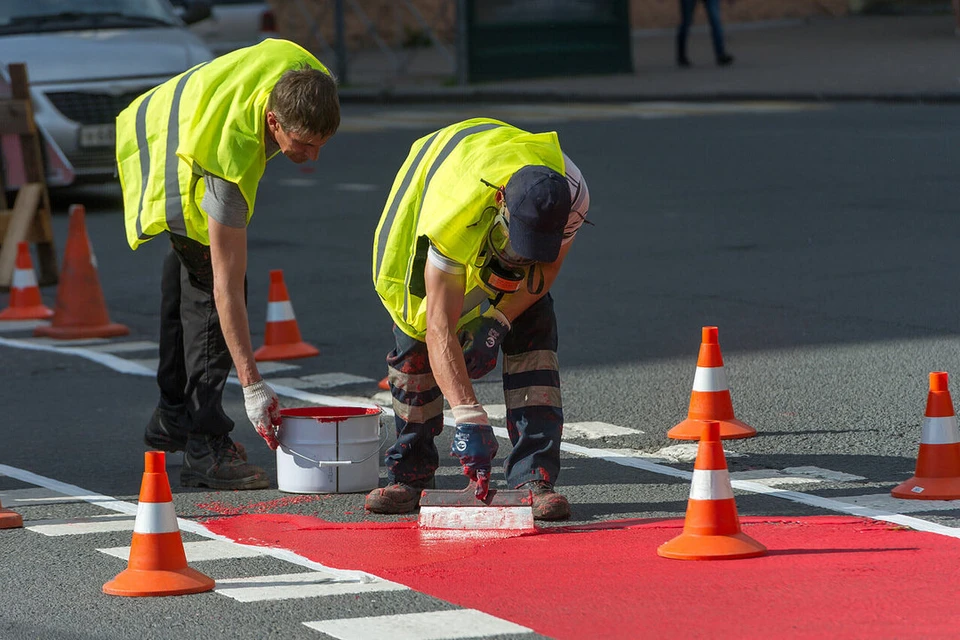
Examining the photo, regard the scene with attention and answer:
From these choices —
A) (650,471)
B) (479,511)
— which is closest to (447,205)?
(479,511)

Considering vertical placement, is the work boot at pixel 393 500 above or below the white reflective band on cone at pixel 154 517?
below

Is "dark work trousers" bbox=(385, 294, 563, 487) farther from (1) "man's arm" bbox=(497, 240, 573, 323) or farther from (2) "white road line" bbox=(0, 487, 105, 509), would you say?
(2) "white road line" bbox=(0, 487, 105, 509)

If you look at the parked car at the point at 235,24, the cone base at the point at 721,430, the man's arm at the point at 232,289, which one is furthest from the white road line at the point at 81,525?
the parked car at the point at 235,24

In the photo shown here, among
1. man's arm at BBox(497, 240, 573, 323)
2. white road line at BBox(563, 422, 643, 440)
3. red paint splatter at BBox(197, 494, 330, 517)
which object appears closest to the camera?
man's arm at BBox(497, 240, 573, 323)

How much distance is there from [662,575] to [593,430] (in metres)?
2.27

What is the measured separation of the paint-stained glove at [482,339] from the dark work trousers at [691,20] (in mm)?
18874

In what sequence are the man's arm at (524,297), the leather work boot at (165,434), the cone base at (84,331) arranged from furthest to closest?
the cone base at (84,331)
the leather work boot at (165,434)
the man's arm at (524,297)

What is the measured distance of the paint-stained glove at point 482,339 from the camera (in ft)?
19.5

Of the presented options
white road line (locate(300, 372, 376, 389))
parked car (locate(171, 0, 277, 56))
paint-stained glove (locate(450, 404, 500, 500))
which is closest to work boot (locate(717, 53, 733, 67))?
parked car (locate(171, 0, 277, 56))

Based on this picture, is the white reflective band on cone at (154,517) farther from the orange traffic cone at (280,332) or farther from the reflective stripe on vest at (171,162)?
the orange traffic cone at (280,332)

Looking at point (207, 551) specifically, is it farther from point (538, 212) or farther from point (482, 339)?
point (538, 212)

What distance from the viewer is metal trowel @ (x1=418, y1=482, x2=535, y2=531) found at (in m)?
5.80

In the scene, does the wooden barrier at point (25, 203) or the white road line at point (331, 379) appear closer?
the white road line at point (331, 379)

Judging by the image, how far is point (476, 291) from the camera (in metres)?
6.01
